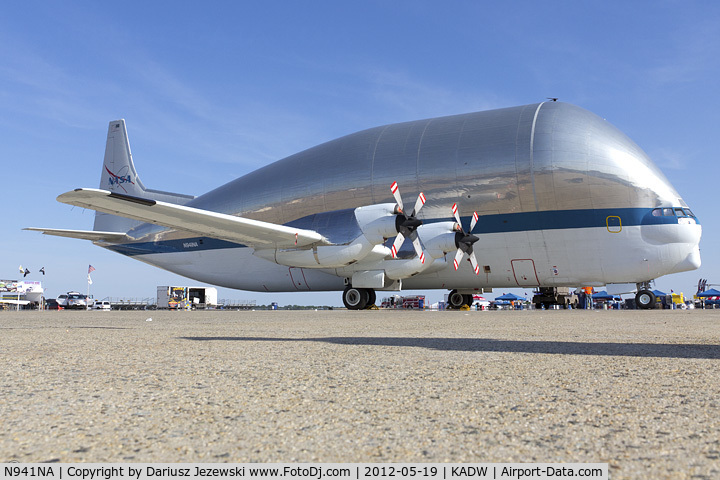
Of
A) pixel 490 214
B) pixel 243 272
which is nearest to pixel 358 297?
pixel 490 214

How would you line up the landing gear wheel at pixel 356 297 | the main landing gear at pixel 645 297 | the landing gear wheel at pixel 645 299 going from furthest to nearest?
the landing gear wheel at pixel 356 297
the landing gear wheel at pixel 645 299
the main landing gear at pixel 645 297

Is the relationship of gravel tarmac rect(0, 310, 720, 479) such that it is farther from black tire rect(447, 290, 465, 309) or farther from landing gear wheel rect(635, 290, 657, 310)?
black tire rect(447, 290, 465, 309)

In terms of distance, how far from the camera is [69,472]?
2.06 meters

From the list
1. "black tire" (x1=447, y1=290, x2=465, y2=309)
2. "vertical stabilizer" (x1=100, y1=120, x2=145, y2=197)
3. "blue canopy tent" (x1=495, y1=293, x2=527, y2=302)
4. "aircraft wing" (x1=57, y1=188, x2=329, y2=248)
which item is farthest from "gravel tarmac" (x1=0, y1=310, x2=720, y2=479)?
"blue canopy tent" (x1=495, y1=293, x2=527, y2=302)

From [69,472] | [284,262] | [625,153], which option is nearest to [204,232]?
[284,262]

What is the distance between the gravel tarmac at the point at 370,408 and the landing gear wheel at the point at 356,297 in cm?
1956

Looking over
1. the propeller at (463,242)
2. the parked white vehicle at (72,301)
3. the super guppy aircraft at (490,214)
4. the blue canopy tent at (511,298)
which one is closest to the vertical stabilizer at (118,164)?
the super guppy aircraft at (490,214)

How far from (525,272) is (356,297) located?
8410mm

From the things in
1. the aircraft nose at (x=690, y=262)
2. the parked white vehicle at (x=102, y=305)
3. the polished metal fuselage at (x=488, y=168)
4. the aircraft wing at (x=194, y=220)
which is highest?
the polished metal fuselage at (x=488, y=168)

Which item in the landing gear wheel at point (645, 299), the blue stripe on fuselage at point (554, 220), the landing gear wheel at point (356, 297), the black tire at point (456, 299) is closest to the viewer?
the blue stripe on fuselage at point (554, 220)

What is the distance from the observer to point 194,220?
20125 mm

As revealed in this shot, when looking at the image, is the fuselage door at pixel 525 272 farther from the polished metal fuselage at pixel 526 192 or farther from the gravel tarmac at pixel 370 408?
the gravel tarmac at pixel 370 408

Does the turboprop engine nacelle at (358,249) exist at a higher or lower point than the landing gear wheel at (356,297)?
higher

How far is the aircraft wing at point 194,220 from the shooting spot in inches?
605
